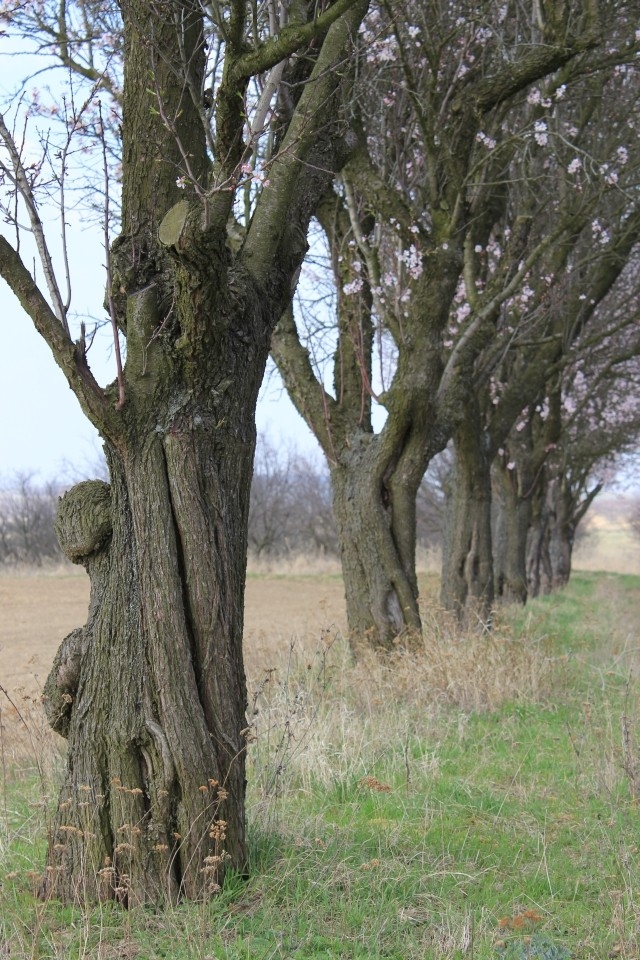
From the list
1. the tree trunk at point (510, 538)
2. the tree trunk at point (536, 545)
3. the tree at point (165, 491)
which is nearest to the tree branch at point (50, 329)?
the tree at point (165, 491)

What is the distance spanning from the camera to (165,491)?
3521 millimetres

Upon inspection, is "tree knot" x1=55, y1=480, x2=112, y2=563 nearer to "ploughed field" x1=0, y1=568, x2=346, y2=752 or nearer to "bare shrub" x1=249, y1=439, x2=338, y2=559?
"ploughed field" x1=0, y1=568, x2=346, y2=752

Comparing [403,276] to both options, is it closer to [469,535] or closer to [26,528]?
[469,535]

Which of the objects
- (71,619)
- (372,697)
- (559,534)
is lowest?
(71,619)

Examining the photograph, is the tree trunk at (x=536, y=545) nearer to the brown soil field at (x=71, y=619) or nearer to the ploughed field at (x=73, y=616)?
the brown soil field at (x=71, y=619)

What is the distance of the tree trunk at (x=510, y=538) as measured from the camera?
54.1 feet

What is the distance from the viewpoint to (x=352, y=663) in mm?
8484

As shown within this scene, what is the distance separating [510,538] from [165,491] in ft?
45.0

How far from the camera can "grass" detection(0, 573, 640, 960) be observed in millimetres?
3098

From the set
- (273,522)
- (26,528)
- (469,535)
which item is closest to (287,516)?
(273,522)

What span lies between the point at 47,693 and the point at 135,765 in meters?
0.55

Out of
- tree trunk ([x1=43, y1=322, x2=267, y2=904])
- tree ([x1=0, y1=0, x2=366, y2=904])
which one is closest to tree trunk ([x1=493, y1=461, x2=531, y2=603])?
tree ([x1=0, y1=0, x2=366, y2=904])

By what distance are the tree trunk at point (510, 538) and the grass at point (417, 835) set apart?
31.2 ft

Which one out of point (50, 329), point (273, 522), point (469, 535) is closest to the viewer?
point (50, 329)
